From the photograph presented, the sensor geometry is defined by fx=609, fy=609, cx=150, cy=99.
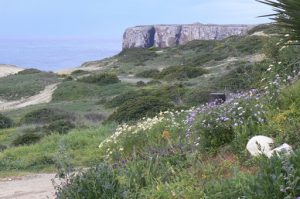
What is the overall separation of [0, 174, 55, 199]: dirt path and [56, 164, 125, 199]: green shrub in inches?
88.9

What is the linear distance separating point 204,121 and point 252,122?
2.25 ft

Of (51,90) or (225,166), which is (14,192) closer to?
(225,166)

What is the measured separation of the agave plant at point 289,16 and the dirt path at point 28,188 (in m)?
3.52

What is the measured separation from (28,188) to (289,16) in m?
4.59

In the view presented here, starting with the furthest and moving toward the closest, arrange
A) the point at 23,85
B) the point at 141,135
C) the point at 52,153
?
the point at 23,85, the point at 52,153, the point at 141,135

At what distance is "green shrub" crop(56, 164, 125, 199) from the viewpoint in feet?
17.2

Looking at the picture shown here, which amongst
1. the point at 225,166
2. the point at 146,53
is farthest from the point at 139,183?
the point at 146,53

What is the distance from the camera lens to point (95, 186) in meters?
5.33

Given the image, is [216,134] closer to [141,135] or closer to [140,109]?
[141,135]

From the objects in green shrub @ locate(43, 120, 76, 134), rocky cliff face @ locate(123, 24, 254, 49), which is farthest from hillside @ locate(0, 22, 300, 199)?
rocky cliff face @ locate(123, 24, 254, 49)

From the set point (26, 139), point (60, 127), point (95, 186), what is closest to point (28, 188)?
point (95, 186)

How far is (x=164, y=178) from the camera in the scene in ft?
20.0

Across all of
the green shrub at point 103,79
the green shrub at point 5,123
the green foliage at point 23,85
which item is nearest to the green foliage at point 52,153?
the green shrub at point 5,123

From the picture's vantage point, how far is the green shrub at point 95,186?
Result: 525 centimetres
